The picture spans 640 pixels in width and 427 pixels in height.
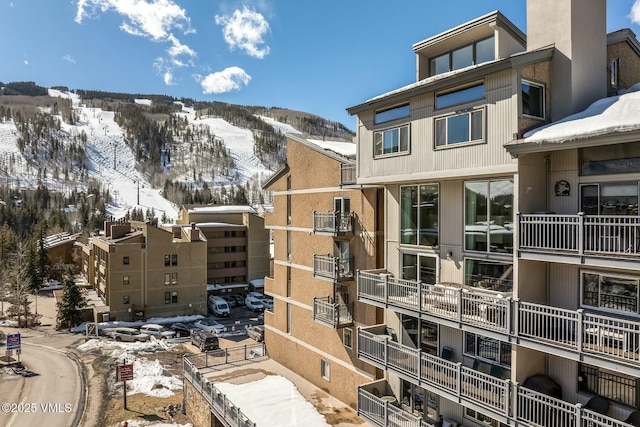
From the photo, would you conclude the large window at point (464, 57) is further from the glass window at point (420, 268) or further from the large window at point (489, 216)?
the glass window at point (420, 268)

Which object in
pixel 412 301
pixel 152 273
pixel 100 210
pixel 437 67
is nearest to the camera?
pixel 412 301

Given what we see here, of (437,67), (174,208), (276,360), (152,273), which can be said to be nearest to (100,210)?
(174,208)

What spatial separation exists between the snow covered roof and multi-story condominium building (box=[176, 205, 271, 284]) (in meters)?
50.1

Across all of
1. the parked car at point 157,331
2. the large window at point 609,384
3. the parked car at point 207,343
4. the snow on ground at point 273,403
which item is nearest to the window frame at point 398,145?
the large window at point 609,384

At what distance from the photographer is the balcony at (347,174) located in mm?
17062

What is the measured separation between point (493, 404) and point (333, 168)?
1155 centimetres

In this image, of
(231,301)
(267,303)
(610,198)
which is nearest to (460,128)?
(610,198)

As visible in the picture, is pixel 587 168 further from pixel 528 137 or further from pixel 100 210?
pixel 100 210

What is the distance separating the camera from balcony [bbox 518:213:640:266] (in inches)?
330

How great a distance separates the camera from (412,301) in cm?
1298

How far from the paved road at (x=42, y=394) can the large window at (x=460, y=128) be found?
74.7ft

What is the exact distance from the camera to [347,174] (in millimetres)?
17453

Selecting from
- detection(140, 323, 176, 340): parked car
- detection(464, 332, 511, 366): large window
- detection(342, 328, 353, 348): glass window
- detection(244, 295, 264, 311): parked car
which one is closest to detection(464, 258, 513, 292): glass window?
detection(464, 332, 511, 366): large window

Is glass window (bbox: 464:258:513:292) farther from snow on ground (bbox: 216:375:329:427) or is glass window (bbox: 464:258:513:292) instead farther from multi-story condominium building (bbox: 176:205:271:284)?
multi-story condominium building (bbox: 176:205:271:284)
